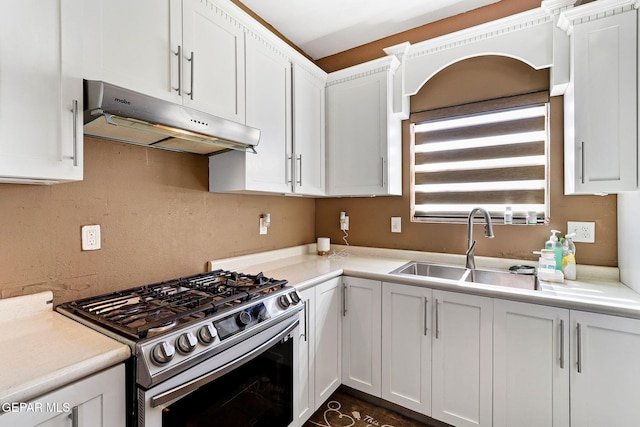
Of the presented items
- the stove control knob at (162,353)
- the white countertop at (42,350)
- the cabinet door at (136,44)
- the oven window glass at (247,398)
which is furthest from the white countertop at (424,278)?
the cabinet door at (136,44)

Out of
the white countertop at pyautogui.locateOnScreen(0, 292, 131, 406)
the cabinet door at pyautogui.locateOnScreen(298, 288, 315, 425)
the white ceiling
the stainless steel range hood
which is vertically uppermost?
the white ceiling

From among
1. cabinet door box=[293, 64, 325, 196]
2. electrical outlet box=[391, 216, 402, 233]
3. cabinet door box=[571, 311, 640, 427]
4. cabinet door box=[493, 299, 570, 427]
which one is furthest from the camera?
electrical outlet box=[391, 216, 402, 233]

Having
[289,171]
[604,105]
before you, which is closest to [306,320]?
[289,171]

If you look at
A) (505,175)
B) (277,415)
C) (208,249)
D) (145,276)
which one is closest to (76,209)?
(145,276)

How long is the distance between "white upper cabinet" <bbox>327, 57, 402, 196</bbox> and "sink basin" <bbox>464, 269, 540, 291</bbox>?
802 mm

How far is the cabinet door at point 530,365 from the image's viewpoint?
143 centimetres

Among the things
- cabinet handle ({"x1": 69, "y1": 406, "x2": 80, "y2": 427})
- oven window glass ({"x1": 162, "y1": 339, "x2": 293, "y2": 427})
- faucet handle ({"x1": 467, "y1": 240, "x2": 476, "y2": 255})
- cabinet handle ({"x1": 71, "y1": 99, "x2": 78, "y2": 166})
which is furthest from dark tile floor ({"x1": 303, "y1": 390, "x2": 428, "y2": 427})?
cabinet handle ({"x1": 71, "y1": 99, "x2": 78, "y2": 166})

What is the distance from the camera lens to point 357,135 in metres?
2.36

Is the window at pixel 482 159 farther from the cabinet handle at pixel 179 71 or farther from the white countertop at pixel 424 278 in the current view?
the cabinet handle at pixel 179 71

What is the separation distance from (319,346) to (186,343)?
40.7 inches

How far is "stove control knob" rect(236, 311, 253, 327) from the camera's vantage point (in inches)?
47.3

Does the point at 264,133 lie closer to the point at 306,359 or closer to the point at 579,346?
the point at 306,359

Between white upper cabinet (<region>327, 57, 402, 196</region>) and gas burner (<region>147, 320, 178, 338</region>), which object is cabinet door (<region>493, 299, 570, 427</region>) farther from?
gas burner (<region>147, 320, 178, 338</region>)

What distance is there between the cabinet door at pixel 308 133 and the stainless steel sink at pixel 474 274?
887 millimetres
